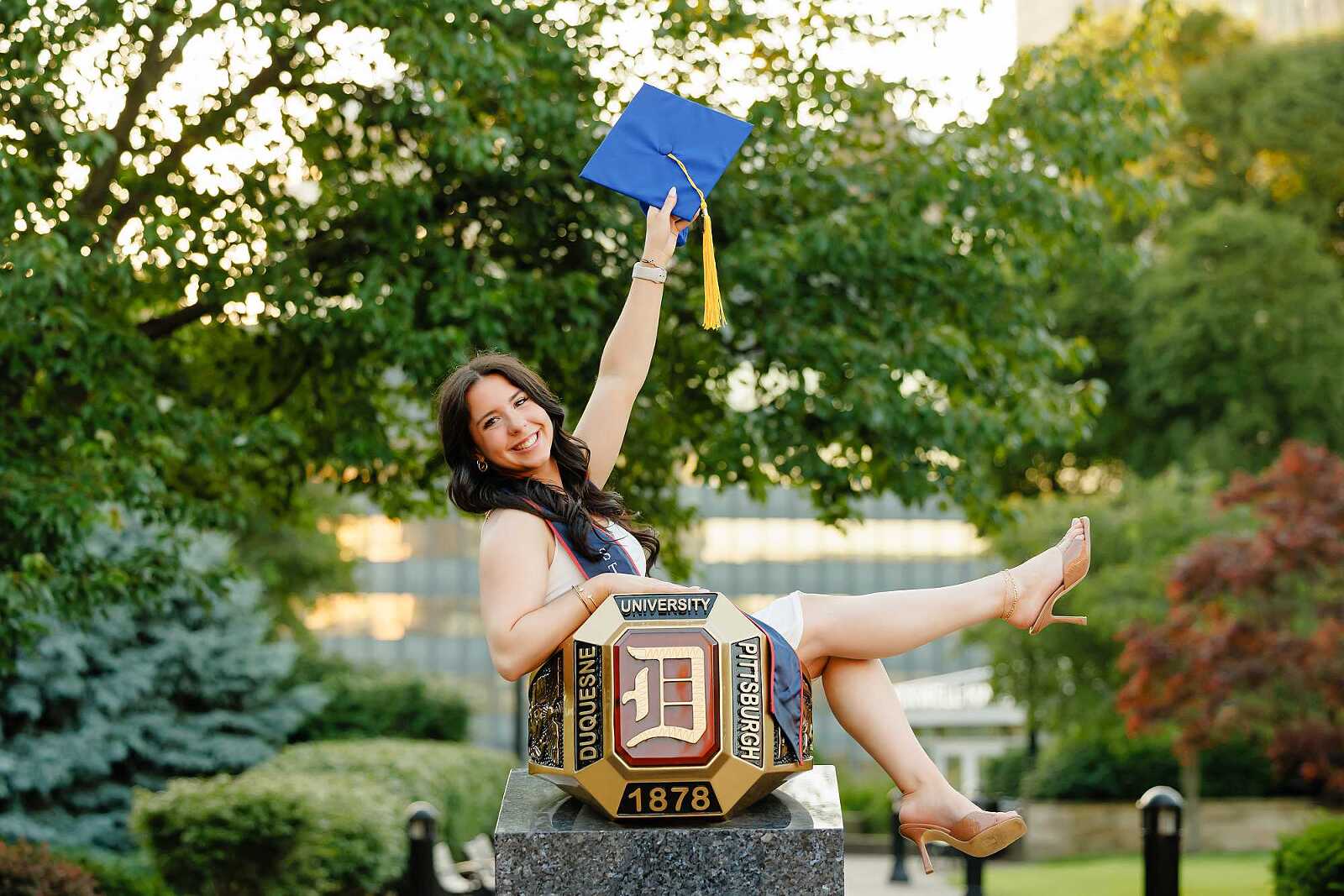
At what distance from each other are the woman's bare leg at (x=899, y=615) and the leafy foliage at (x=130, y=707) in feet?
33.4

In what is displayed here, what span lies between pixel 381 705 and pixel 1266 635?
36.9 ft

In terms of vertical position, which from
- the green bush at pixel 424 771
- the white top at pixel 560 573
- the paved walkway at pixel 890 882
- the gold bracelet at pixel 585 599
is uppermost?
the white top at pixel 560 573

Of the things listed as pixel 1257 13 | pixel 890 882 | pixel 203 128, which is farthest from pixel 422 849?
pixel 1257 13

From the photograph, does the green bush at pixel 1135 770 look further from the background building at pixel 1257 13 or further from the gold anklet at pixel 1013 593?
the gold anklet at pixel 1013 593

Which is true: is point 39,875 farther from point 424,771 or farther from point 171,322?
point 424,771

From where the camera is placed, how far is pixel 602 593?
3717 millimetres

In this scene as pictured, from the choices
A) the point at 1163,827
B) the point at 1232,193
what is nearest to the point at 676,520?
the point at 1163,827

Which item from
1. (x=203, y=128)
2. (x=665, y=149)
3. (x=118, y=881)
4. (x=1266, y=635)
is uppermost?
(x=203, y=128)

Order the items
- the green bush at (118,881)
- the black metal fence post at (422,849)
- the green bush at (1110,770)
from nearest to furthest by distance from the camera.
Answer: the green bush at (118,881) → the black metal fence post at (422,849) → the green bush at (1110,770)

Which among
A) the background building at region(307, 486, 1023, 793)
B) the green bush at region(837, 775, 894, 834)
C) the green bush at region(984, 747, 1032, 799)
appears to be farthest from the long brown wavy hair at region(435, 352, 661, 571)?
the background building at region(307, 486, 1023, 793)

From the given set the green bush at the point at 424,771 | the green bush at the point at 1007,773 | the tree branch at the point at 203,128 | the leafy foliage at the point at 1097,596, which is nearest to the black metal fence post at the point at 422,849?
the green bush at the point at 424,771

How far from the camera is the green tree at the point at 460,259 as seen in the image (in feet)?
24.1

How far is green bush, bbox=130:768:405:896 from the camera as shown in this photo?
37.3 feet

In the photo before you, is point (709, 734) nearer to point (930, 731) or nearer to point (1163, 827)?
point (1163, 827)
